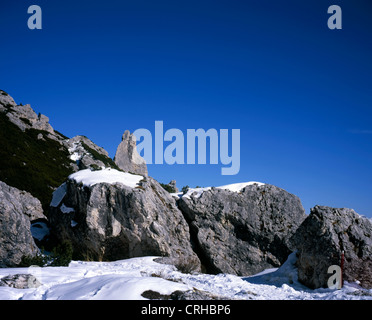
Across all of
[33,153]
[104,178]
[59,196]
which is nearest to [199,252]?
[104,178]

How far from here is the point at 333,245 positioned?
12.8 m

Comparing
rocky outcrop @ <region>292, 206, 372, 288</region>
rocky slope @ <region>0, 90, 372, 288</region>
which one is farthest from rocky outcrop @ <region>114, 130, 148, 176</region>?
rocky outcrop @ <region>292, 206, 372, 288</region>

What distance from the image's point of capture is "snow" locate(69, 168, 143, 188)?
19.7 m

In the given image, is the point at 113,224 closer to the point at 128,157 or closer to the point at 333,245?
the point at 333,245

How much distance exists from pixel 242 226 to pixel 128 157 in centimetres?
7344

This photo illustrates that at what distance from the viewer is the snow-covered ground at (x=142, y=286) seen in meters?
7.70

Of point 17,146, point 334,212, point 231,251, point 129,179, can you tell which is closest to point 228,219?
point 231,251

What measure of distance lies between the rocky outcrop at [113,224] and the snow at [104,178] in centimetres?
48

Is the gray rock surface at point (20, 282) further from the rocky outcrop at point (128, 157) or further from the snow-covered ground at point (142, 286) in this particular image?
the rocky outcrop at point (128, 157)

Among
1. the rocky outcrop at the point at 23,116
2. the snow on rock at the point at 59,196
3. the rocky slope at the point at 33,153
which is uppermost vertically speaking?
the rocky outcrop at the point at 23,116

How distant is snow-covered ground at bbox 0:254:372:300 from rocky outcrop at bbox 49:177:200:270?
219cm

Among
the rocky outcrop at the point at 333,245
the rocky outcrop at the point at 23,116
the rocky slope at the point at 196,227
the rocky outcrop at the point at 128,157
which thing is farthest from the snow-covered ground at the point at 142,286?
the rocky outcrop at the point at 128,157
